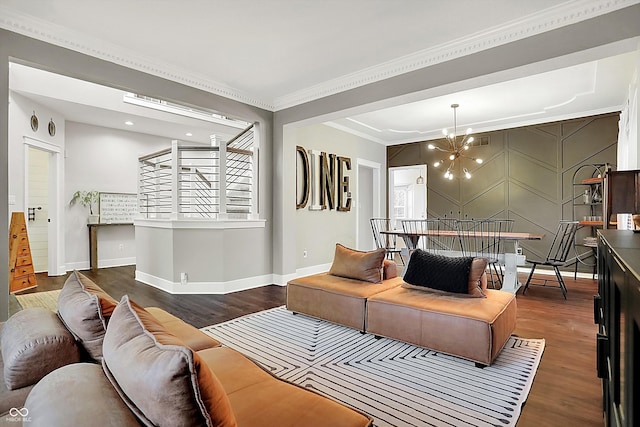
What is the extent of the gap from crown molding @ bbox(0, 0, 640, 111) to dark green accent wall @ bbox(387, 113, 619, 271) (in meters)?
3.62

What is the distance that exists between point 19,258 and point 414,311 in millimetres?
5371

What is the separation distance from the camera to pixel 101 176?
22.2 feet

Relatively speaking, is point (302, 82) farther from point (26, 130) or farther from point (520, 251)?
point (520, 251)

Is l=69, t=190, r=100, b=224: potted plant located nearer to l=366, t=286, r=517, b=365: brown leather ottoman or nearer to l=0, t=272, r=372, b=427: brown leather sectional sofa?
l=0, t=272, r=372, b=427: brown leather sectional sofa

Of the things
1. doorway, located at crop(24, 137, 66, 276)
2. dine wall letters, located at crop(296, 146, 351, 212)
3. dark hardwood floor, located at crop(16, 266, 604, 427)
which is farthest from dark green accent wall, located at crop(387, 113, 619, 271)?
doorway, located at crop(24, 137, 66, 276)

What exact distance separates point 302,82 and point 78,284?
3708 millimetres

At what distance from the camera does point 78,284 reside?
162 centimetres

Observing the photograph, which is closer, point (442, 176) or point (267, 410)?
point (267, 410)

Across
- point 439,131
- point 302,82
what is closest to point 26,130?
point 302,82

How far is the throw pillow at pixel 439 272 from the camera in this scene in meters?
2.91

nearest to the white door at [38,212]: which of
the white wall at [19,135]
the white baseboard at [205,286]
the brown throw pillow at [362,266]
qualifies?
the white wall at [19,135]

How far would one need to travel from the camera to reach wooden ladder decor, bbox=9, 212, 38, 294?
15.2 ft

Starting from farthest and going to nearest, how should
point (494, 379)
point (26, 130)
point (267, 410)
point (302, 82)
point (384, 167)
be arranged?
point (384, 167) → point (26, 130) → point (302, 82) → point (494, 379) → point (267, 410)

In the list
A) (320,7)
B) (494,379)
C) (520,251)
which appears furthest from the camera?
(520,251)
